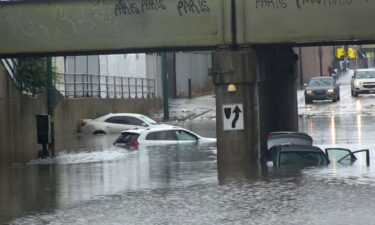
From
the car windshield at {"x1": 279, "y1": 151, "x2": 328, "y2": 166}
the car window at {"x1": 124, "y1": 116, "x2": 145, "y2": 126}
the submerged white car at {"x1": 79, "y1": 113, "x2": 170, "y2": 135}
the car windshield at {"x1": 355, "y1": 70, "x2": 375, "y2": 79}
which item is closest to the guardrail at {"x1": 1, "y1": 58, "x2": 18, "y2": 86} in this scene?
the car window at {"x1": 124, "y1": 116, "x2": 145, "y2": 126}

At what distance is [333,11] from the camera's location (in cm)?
2167

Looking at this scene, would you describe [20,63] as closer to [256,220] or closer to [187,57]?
[256,220]

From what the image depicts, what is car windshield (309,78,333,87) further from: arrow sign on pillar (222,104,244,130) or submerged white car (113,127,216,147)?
arrow sign on pillar (222,104,244,130)

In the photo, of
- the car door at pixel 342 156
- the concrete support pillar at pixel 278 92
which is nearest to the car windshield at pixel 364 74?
the concrete support pillar at pixel 278 92

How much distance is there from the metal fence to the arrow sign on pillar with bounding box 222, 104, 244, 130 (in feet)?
55.0

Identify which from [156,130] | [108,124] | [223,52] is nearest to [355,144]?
[156,130]

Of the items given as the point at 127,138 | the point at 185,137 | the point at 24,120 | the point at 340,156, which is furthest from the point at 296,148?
the point at 24,120

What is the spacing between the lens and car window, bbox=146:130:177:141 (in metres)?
29.3

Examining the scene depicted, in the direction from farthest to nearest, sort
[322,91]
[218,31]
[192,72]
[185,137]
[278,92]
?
[192,72], [322,91], [185,137], [278,92], [218,31]

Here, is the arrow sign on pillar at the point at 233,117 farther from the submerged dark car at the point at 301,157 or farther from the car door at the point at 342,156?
the car door at the point at 342,156

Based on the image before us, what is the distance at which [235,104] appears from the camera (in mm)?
21906

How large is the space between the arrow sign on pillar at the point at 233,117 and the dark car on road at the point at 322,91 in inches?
1226

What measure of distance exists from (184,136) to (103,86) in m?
18.9

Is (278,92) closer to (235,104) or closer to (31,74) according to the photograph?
(235,104)
